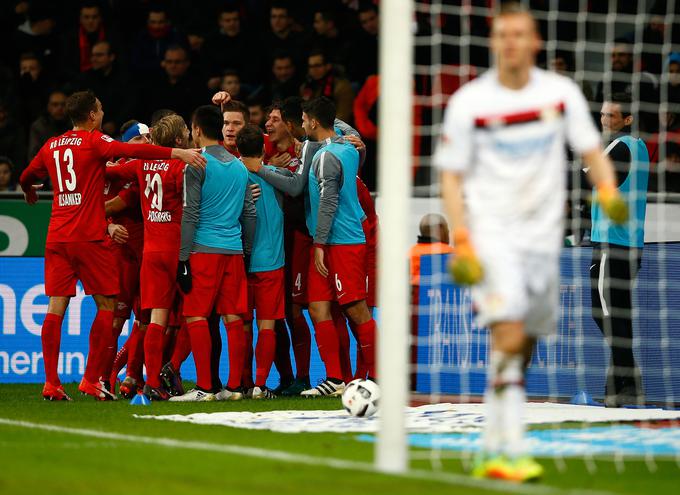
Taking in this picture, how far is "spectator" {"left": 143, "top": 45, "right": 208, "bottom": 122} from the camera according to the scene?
15977mm

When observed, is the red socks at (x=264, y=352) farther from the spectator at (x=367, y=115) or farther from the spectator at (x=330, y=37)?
the spectator at (x=330, y=37)

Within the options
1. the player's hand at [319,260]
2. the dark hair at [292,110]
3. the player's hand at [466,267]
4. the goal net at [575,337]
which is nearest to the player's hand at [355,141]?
the dark hair at [292,110]

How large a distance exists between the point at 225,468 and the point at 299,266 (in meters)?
5.78

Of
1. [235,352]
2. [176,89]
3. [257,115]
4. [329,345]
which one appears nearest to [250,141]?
[235,352]

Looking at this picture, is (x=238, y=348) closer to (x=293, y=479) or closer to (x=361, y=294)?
(x=361, y=294)

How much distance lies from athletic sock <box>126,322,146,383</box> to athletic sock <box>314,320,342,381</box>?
147 centimetres

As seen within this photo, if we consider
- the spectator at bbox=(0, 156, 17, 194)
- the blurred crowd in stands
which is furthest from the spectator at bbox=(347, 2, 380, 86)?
the spectator at bbox=(0, 156, 17, 194)

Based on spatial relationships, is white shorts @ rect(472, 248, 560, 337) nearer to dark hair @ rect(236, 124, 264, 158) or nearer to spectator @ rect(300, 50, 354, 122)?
dark hair @ rect(236, 124, 264, 158)

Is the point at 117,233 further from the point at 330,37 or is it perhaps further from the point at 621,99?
the point at 330,37

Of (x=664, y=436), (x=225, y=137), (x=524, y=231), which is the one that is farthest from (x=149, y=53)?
(x=524, y=231)

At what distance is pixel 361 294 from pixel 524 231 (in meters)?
5.71

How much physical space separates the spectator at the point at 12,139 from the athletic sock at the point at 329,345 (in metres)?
5.81

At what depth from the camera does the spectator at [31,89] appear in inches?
656

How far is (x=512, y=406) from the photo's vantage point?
5.81 m
